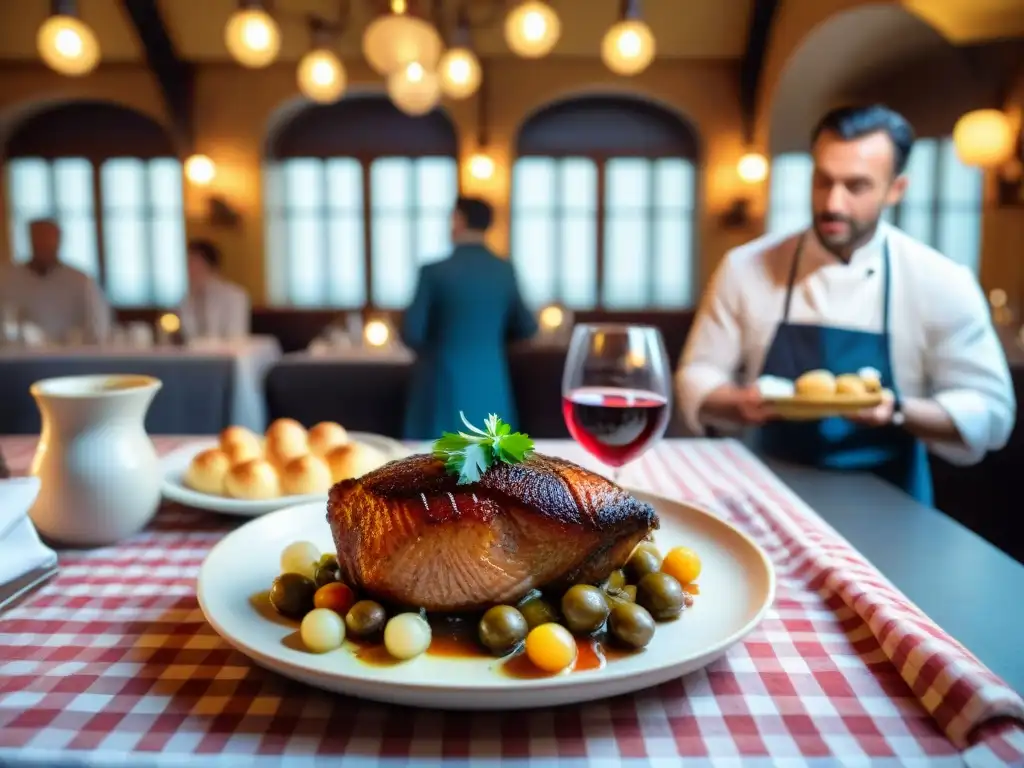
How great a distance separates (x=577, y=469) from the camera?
0.86 m

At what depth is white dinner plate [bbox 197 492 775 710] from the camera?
61cm

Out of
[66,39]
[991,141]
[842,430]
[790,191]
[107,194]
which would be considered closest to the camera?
[842,430]

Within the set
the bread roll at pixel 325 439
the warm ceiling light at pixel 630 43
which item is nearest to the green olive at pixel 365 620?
the bread roll at pixel 325 439

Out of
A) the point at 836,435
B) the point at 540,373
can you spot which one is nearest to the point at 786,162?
the point at 540,373

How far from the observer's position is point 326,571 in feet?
2.76

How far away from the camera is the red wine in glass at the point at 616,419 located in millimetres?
1041

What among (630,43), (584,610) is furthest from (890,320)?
(630,43)

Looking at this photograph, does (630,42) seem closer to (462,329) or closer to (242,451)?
(462,329)

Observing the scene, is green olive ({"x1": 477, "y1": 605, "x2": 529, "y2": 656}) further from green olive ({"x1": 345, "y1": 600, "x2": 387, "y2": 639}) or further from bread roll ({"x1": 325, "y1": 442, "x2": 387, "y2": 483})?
bread roll ({"x1": 325, "y1": 442, "x2": 387, "y2": 483})

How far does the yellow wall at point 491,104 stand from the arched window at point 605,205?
0.39 m

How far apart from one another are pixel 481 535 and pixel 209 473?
67 cm

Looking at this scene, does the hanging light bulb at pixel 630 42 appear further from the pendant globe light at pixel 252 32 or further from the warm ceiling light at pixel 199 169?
the warm ceiling light at pixel 199 169

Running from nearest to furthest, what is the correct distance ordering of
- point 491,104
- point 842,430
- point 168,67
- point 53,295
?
point 842,430 → point 53,295 → point 168,67 → point 491,104

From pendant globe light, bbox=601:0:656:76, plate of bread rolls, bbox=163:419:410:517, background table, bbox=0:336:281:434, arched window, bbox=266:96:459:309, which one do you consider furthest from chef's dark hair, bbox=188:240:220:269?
plate of bread rolls, bbox=163:419:410:517
